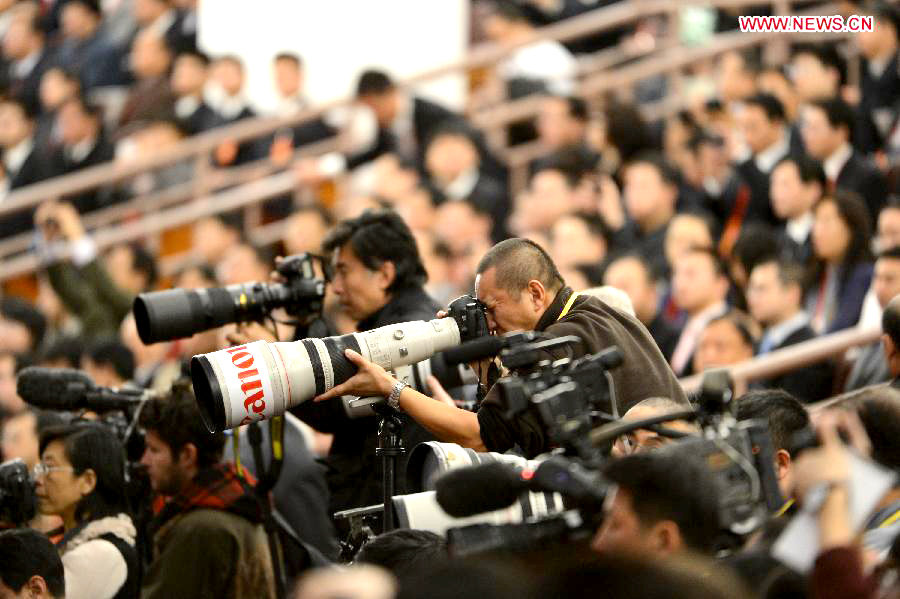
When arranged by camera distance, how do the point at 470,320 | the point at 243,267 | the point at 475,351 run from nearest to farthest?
the point at 475,351, the point at 470,320, the point at 243,267

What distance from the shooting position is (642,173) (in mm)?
7414

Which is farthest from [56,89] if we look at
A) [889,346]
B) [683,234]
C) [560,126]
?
[889,346]

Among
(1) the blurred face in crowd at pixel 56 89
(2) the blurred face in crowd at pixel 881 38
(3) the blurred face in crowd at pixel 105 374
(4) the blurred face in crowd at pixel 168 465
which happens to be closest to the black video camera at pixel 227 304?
(4) the blurred face in crowd at pixel 168 465

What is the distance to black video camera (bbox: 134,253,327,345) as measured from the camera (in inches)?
161

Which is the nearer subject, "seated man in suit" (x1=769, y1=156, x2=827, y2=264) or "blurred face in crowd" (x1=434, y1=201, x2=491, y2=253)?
"seated man in suit" (x1=769, y1=156, x2=827, y2=264)

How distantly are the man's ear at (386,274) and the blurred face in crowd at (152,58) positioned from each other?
6.59 metres

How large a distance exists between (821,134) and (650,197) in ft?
2.88

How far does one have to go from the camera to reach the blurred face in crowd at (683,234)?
22.5 feet

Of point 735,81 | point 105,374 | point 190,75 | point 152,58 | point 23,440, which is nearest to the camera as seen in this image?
point 23,440

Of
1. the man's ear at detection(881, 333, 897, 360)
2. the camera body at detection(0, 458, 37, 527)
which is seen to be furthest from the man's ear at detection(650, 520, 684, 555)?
the camera body at detection(0, 458, 37, 527)

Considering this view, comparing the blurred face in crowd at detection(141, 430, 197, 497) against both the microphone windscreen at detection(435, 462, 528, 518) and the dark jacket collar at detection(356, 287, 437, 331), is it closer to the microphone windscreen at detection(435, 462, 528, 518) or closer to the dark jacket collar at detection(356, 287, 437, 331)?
the dark jacket collar at detection(356, 287, 437, 331)

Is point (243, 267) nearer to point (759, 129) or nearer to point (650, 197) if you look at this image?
point (650, 197)

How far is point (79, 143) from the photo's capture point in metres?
9.80

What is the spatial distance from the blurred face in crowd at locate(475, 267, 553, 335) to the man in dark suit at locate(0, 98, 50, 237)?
22.0 feet
